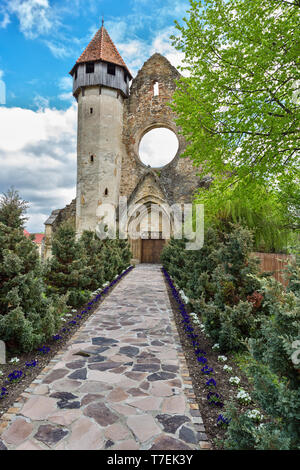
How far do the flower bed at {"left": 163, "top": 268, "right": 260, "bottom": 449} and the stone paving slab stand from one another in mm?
112

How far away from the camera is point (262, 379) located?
2.02 m

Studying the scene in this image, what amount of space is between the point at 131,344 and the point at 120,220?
57.3ft

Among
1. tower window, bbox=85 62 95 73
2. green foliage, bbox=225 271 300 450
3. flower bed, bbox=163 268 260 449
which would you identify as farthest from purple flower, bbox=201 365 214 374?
tower window, bbox=85 62 95 73

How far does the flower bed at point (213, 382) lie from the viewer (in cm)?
272

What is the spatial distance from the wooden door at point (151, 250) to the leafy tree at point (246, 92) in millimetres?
17965

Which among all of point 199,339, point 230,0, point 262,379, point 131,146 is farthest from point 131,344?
point 131,146

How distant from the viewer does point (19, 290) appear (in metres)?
4.65

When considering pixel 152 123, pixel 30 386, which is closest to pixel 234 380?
pixel 30 386

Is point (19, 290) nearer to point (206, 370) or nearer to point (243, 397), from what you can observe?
point (206, 370)

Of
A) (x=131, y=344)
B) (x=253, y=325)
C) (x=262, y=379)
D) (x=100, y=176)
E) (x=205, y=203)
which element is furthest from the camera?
(x=100, y=176)

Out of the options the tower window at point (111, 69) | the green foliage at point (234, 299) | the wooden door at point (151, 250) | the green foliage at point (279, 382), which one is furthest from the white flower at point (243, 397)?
the tower window at point (111, 69)

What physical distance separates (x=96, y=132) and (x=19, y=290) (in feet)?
65.9

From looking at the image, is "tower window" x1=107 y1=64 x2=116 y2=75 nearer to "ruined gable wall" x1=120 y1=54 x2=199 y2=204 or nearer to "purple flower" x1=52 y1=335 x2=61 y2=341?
"ruined gable wall" x1=120 y1=54 x2=199 y2=204
